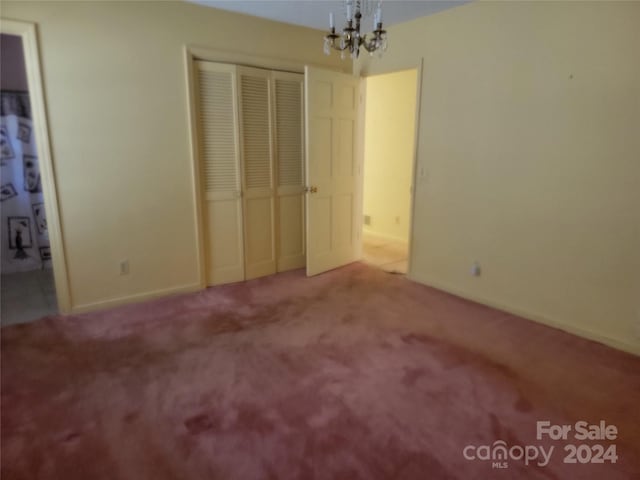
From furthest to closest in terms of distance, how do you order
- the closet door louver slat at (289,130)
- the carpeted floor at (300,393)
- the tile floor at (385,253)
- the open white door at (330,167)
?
the tile floor at (385,253) → the closet door louver slat at (289,130) → the open white door at (330,167) → the carpeted floor at (300,393)

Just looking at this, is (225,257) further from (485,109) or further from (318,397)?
(485,109)

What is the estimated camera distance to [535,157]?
312 centimetres

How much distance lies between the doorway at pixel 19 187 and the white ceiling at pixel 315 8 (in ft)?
7.79

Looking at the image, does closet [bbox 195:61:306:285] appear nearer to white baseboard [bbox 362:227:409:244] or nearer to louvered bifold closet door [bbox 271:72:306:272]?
louvered bifold closet door [bbox 271:72:306:272]

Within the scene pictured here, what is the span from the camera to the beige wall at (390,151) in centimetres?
550

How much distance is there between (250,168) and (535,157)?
253cm

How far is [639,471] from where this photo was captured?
1.79 m

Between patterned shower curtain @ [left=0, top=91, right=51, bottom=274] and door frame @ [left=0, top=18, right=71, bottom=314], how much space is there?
66.5 inches

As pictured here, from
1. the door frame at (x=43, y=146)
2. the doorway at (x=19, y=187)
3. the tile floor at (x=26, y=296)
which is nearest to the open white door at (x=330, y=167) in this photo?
the door frame at (x=43, y=146)

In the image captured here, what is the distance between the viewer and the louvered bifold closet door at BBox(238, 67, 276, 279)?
3.91m

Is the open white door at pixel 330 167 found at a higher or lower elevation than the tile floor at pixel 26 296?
higher

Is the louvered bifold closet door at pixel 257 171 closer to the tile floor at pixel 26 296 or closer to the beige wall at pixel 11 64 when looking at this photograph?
the tile floor at pixel 26 296

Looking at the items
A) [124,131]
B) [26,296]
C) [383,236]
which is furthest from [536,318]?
[26,296]

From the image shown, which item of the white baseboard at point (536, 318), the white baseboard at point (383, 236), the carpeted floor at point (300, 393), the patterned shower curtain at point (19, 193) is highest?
the patterned shower curtain at point (19, 193)
